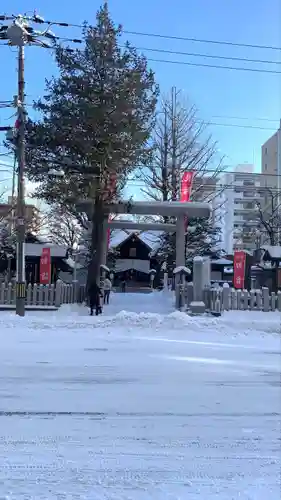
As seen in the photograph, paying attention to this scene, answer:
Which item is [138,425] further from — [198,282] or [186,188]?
[186,188]

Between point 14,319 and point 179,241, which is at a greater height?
point 179,241

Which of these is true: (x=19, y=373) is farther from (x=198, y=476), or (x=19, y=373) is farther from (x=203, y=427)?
(x=198, y=476)

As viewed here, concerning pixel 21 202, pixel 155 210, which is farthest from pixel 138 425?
pixel 155 210

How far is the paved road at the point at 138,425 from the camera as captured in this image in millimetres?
4328

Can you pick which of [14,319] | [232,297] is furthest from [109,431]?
[232,297]

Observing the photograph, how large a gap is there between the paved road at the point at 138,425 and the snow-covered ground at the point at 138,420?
12 mm

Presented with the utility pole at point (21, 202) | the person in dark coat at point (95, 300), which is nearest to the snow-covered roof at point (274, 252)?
the person in dark coat at point (95, 300)

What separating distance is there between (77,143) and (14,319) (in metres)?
9.23

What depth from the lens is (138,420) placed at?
6188 mm

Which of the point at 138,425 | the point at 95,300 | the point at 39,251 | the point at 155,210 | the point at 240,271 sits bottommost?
the point at 138,425

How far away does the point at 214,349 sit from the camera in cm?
1229

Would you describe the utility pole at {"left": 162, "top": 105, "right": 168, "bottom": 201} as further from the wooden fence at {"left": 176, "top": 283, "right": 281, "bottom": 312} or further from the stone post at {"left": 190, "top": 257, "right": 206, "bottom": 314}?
the wooden fence at {"left": 176, "top": 283, "right": 281, "bottom": 312}

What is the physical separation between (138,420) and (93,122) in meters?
17.7

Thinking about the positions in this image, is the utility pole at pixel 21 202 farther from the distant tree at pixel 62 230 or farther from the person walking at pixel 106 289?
the distant tree at pixel 62 230
